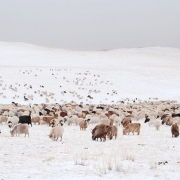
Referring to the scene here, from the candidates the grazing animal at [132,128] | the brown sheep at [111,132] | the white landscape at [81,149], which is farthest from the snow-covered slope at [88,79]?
the brown sheep at [111,132]

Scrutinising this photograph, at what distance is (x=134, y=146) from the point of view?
35.9 feet

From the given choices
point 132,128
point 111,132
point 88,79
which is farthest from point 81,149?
point 88,79

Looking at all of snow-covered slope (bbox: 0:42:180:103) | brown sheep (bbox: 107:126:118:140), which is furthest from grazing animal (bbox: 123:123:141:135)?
snow-covered slope (bbox: 0:42:180:103)

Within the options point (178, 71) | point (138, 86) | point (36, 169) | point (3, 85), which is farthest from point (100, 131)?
point (178, 71)

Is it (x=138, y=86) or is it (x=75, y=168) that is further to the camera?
(x=138, y=86)

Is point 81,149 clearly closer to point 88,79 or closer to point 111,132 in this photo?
point 111,132

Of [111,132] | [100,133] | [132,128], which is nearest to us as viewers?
[100,133]

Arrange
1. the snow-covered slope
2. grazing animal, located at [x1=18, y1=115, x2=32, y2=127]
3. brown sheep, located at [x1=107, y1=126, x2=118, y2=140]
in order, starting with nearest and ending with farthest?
1. brown sheep, located at [x1=107, y1=126, x2=118, y2=140]
2. grazing animal, located at [x1=18, y1=115, x2=32, y2=127]
3. the snow-covered slope

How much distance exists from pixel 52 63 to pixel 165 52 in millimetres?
55169

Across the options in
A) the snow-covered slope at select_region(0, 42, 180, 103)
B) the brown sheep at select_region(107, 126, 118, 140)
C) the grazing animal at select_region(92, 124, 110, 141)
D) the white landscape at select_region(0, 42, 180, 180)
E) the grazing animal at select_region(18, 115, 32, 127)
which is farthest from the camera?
the snow-covered slope at select_region(0, 42, 180, 103)

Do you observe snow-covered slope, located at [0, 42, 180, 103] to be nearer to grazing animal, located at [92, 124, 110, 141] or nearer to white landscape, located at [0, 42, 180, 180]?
white landscape, located at [0, 42, 180, 180]

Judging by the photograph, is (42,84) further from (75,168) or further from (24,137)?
(75,168)

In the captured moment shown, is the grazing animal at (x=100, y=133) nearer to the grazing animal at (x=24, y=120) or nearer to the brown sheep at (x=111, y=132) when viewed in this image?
the brown sheep at (x=111, y=132)

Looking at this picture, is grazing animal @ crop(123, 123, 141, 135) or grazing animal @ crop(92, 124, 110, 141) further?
grazing animal @ crop(123, 123, 141, 135)
